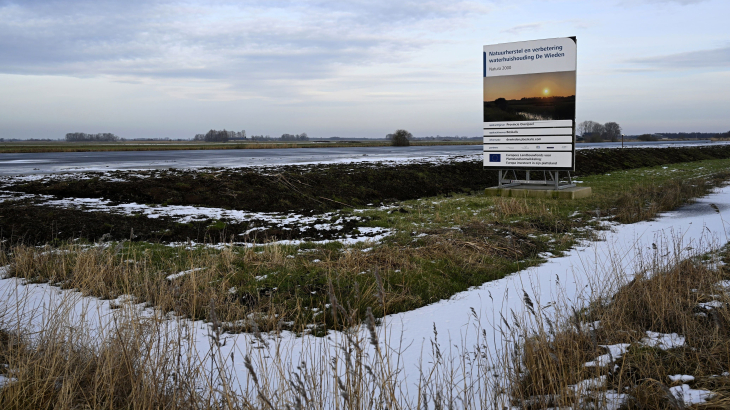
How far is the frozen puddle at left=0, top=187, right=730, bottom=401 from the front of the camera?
14.8ft

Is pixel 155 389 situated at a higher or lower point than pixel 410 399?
higher

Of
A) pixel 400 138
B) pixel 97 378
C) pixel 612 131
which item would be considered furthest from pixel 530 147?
pixel 612 131

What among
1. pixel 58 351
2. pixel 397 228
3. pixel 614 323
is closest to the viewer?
pixel 58 351

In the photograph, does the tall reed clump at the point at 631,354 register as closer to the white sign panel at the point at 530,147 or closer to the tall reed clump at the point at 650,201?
the tall reed clump at the point at 650,201

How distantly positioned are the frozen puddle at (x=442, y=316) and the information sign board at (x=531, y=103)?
6738mm

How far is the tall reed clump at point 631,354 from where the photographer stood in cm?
351

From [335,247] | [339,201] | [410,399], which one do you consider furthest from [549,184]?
[410,399]

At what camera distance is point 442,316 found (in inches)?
237

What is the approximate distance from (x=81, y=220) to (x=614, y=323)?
11.4 meters

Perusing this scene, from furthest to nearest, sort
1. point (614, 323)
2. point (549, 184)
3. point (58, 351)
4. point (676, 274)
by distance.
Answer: point (549, 184), point (676, 274), point (614, 323), point (58, 351)

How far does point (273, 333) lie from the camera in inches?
208

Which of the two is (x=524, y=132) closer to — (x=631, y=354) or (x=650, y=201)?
(x=650, y=201)

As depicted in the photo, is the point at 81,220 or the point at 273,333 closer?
the point at 273,333

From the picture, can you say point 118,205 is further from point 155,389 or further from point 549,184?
point 549,184
